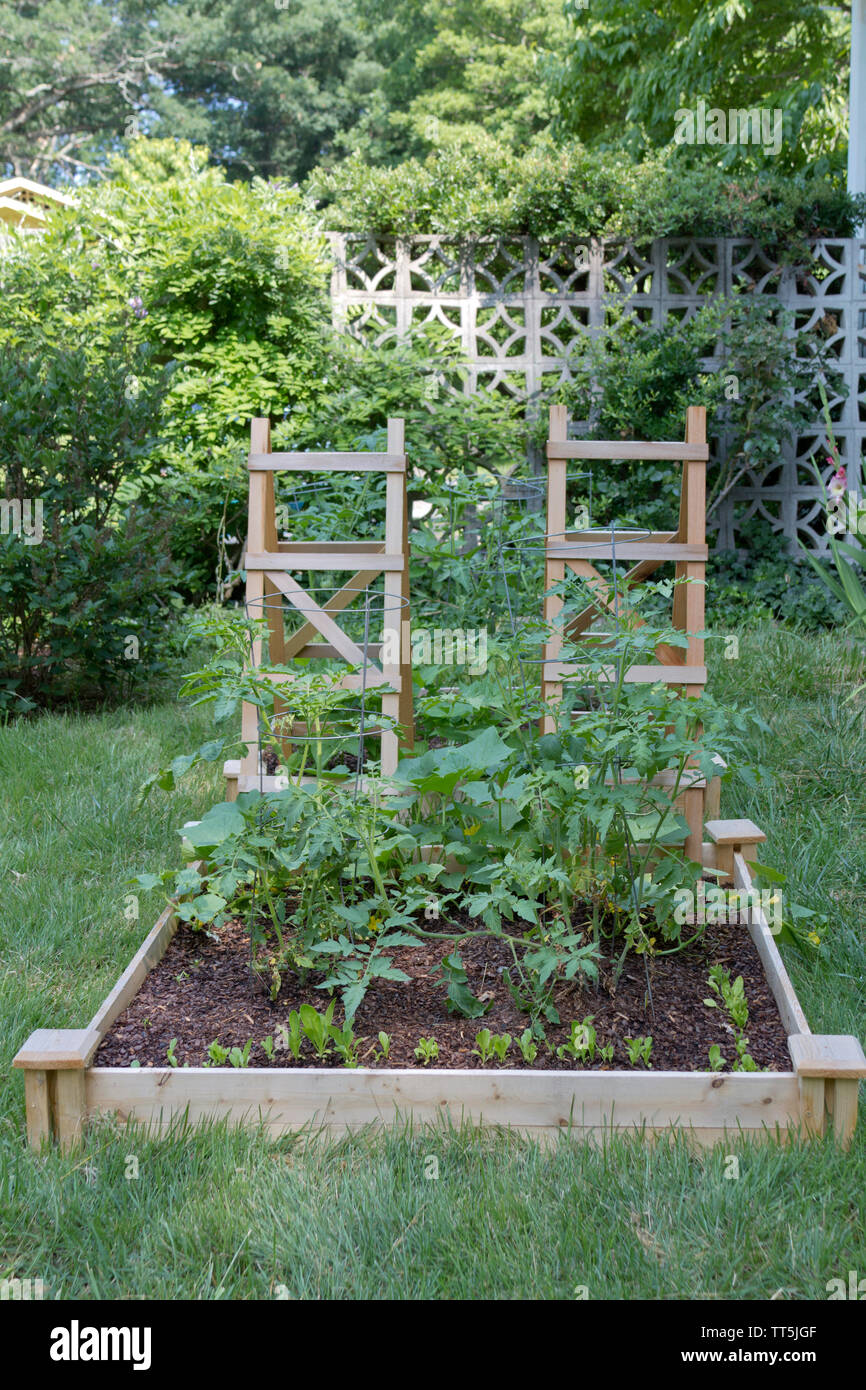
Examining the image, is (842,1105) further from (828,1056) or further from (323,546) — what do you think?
(323,546)

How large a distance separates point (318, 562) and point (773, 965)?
1598 millimetres

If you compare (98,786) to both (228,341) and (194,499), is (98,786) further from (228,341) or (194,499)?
(228,341)

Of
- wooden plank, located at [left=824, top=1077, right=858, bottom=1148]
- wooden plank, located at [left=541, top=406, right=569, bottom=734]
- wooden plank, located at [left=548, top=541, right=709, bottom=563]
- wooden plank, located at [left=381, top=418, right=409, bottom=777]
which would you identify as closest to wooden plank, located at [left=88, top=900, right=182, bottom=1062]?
wooden plank, located at [left=381, top=418, right=409, bottom=777]

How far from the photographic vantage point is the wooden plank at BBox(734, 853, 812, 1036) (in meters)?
2.15

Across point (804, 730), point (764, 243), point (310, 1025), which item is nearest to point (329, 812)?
point (310, 1025)

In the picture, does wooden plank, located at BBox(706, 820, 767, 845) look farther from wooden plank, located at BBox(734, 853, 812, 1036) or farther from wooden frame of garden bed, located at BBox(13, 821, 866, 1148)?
wooden frame of garden bed, located at BBox(13, 821, 866, 1148)

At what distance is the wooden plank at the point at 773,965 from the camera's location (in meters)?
2.15

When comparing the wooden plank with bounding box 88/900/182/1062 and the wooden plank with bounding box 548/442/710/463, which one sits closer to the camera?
the wooden plank with bounding box 88/900/182/1062

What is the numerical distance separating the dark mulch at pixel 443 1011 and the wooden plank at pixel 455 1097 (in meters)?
0.11

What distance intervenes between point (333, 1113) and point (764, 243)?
20.7ft

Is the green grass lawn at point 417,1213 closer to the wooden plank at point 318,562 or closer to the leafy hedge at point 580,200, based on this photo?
the wooden plank at point 318,562

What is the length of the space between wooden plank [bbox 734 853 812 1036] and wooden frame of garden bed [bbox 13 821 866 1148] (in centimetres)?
13

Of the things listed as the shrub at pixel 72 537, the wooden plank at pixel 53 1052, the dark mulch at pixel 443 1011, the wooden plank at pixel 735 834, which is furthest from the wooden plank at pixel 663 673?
the shrub at pixel 72 537

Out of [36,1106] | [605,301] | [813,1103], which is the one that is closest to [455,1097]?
[813,1103]
